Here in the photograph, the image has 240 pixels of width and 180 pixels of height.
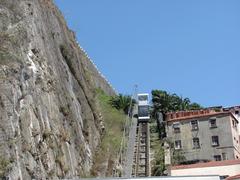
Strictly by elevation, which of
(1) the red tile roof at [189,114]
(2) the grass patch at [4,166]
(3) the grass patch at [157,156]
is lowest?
(2) the grass patch at [4,166]

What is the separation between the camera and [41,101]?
2673 cm

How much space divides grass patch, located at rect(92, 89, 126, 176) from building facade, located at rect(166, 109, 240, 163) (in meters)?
5.18

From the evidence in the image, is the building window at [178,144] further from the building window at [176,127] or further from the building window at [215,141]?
the building window at [215,141]

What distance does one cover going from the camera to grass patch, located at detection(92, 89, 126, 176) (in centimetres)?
3375

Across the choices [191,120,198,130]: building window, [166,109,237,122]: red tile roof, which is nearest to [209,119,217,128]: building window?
[166,109,237,122]: red tile roof

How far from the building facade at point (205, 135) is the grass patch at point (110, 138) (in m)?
5.18

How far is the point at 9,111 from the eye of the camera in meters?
21.9

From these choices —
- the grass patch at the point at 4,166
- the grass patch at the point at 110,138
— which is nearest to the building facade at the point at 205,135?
the grass patch at the point at 110,138

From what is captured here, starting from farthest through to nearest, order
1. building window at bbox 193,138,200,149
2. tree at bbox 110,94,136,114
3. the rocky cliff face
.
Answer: tree at bbox 110,94,136,114
building window at bbox 193,138,200,149
the rocky cliff face

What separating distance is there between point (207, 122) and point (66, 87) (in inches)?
717

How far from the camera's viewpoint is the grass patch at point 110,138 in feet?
111

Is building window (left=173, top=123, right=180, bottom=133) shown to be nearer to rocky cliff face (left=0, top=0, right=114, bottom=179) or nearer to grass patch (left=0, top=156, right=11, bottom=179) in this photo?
rocky cliff face (left=0, top=0, right=114, bottom=179)

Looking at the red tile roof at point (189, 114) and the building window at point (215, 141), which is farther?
the red tile roof at point (189, 114)

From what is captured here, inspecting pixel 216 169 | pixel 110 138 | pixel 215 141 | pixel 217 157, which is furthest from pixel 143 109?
pixel 216 169
